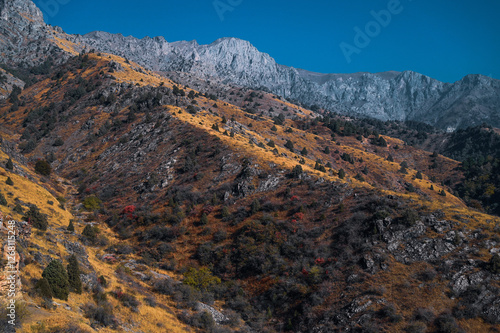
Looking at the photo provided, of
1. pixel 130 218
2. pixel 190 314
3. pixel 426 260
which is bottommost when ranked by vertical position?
pixel 190 314

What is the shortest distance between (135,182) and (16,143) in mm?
58148

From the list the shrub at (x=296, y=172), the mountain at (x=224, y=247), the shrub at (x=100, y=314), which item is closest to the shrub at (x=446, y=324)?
the mountain at (x=224, y=247)

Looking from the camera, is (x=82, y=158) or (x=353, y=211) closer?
(x=353, y=211)

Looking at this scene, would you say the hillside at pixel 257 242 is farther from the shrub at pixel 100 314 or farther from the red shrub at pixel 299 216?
the red shrub at pixel 299 216

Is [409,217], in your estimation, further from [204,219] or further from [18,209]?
[18,209]

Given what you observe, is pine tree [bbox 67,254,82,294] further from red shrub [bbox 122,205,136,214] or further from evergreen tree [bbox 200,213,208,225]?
red shrub [bbox 122,205,136,214]

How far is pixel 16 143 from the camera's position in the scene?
94.8 meters

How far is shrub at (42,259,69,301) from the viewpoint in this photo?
72.3 ft

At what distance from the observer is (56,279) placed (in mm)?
22422

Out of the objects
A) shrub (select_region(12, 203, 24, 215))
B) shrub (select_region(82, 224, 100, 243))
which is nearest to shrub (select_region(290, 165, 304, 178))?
shrub (select_region(82, 224, 100, 243))

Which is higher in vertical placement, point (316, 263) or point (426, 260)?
point (426, 260)

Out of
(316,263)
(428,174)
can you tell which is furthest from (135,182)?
(428,174)

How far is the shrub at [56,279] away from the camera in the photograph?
2205 centimetres

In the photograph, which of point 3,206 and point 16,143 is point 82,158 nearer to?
point 16,143
